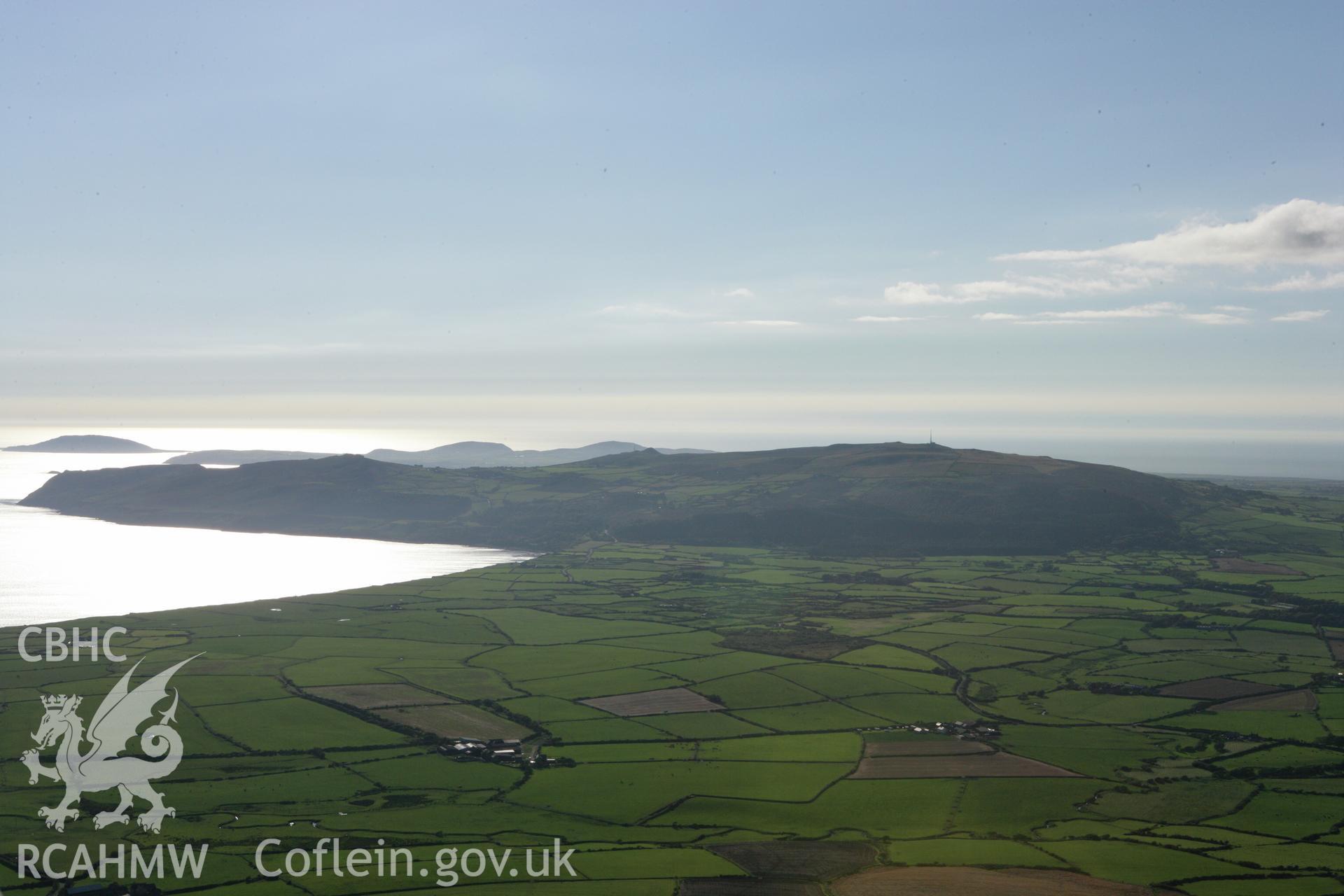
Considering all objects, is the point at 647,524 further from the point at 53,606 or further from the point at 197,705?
the point at 197,705

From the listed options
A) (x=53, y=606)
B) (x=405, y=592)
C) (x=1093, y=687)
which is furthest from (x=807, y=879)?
(x=53, y=606)

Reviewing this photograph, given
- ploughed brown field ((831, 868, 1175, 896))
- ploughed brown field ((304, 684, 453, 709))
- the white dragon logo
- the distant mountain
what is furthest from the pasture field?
the distant mountain

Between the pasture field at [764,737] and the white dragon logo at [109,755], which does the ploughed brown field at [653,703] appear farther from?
the white dragon logo at [109,755]

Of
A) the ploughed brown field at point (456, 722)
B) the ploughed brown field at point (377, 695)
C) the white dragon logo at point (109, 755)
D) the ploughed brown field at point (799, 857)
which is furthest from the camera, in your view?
the ploughed brown field at point (377, 695)

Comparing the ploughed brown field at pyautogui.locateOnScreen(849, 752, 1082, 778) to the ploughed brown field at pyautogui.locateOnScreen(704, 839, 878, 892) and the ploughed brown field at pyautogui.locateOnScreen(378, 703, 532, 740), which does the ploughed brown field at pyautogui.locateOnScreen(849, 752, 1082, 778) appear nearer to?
the ploughed brown field at pyautogui.locateOnScreen(704, 839, 878, 892)

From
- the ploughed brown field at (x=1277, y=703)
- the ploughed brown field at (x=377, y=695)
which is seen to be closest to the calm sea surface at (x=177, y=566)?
the ploughed brown field at (x=377, y=695)

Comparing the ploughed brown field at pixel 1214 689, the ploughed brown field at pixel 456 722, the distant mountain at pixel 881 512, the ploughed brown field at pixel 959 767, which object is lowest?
the ploughed brown field at pixel 1214 689

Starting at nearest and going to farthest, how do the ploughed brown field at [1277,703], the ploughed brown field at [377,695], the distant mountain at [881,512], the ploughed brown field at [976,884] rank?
the ploughed brown field at [976,884]
the ploughed brown field at [377,695]
the ploughed brown field at [1277,703]
the distant mountain at [881,512]
